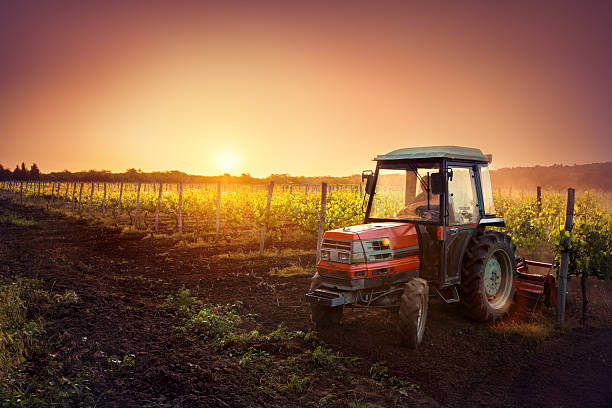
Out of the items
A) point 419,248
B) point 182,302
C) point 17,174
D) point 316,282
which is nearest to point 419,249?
point 419,248

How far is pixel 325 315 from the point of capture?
564cm

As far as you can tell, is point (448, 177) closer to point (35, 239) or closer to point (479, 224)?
point (479, 224)

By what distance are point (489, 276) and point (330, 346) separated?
9.31 ft

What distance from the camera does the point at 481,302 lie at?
5.75m

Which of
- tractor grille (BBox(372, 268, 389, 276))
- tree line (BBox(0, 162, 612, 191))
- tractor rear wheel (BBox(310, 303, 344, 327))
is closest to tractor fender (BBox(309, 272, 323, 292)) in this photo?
tractor rear wheel (BBox(310, 303, 344, 327))

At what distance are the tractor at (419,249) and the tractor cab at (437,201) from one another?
1 centimetres

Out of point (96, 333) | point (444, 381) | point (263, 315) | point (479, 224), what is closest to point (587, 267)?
point (479, 224)

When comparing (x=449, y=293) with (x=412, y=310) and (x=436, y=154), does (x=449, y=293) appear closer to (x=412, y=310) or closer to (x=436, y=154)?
(x=412, y=310)

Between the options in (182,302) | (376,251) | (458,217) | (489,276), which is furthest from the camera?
(182,302)

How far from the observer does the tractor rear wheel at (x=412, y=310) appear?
16.2ft

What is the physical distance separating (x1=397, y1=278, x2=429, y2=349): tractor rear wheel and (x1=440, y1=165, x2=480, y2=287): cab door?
1.90ft

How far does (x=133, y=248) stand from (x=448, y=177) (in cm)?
1201

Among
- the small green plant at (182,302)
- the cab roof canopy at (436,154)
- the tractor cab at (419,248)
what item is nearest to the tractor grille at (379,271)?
the tractor cab at (419,248)

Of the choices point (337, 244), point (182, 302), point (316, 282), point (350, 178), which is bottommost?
point (182, 302)
